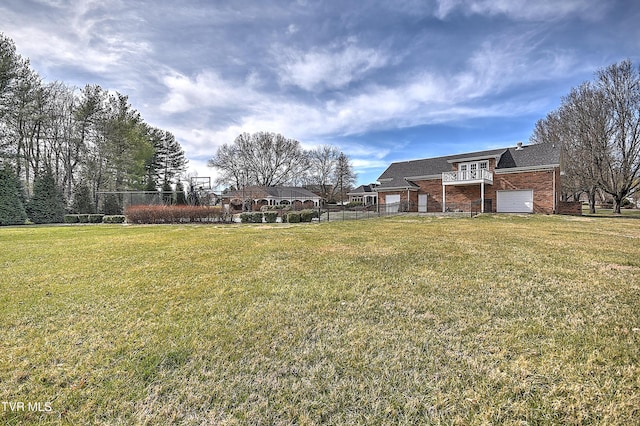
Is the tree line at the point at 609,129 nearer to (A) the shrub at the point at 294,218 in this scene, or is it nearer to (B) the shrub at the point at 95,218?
(A) the shrub at the point at 294,218

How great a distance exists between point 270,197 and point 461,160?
27271 mm

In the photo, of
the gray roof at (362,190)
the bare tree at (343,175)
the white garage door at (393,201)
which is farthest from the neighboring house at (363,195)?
the white garage door at (393,201)

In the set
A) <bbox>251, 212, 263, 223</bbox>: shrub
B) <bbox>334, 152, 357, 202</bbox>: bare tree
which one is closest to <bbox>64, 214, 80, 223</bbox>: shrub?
<bbox>251, 212, 263, 223</bbox>: shrub

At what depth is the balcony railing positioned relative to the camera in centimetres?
2244

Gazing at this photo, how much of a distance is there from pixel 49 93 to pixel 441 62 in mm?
30747

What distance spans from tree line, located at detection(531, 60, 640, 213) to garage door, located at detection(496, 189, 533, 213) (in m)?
7.69

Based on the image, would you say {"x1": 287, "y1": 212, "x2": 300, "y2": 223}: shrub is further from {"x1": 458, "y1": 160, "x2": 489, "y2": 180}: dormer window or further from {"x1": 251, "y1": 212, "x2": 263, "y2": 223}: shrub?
{"x1": 458, "y1": 160, "x2": 489, "y2": 180}: dormer window

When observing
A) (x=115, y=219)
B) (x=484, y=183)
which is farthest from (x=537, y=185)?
(x=115, y=219)

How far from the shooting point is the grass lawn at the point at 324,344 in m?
2.04

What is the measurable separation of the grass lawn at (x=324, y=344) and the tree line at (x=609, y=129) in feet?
82.4

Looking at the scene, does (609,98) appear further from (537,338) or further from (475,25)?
(537,338)

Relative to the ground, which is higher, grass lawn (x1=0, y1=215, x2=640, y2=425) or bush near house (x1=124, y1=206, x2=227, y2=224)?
bush near house (x1=124, y1=206, x2=227, y2=224)

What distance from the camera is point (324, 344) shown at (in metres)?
2.87

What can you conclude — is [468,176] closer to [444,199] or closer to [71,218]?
[444,199]
